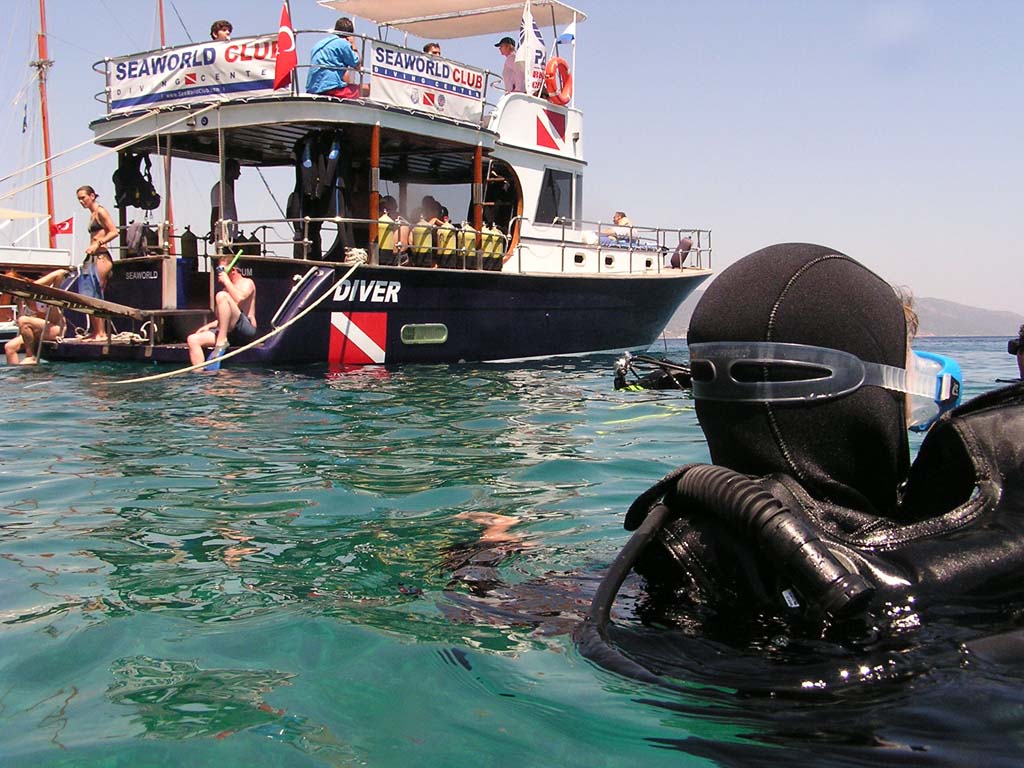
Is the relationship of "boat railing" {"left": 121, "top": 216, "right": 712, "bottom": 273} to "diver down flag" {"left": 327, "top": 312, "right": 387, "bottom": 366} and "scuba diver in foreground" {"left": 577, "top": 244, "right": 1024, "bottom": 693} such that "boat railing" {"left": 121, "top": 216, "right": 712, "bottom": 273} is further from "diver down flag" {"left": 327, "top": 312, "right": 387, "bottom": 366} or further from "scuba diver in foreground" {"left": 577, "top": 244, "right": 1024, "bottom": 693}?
"scuba diver in foreground" {"left": 577, "top": 244, "right": 1024, "bottom": 693}

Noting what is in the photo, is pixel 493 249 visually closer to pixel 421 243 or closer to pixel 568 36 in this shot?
pixel 421 243

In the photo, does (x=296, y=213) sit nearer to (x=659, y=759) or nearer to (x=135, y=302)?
(x=135, y=302)

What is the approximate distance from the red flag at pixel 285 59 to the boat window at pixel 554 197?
4.63 meters

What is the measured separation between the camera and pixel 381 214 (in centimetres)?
1404

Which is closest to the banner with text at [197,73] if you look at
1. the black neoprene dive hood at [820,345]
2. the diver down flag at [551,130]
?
the diver down flag at [551,130]

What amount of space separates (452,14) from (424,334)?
20.8 ft

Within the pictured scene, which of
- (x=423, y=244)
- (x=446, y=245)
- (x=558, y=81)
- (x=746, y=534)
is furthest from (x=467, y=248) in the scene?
(x=746, y=534)

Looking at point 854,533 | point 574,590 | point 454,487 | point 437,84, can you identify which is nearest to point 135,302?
point 437,84

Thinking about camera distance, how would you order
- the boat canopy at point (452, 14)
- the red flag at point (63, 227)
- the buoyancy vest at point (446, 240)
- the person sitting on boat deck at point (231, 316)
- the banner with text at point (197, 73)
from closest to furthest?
1. the person sitting on boat deck at point (231, 316)
2. the banner with text at point (197, 73)
3. the buoyancy vest at point (446, 240)
4. the boat canopy at point (452, 14)
5. the red flag at point (63, 227)

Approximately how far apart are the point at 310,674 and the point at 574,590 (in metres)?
0.78

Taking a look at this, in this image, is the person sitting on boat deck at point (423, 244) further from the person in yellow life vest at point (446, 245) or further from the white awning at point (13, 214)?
the white awning at point (13, 214)

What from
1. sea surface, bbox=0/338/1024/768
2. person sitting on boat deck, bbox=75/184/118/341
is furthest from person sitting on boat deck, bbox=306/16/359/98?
sea surface, bbox=0/338/1024/768

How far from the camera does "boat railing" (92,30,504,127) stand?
11711 millimetres

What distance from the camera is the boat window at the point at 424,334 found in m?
12.1
